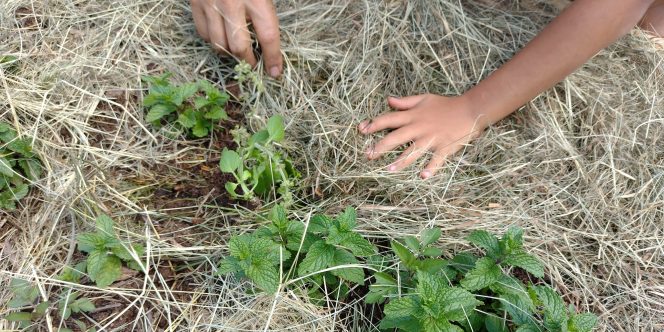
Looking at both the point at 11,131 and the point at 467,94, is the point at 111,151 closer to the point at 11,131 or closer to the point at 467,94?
the point at 11,131

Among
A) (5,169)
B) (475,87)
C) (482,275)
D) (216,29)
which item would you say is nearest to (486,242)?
(482,275)

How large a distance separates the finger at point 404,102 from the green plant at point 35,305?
1120 millimetres

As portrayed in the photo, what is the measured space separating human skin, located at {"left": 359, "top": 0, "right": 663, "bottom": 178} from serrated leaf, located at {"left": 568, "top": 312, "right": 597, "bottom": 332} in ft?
2.05

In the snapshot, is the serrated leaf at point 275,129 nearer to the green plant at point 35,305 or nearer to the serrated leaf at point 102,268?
the serrated leaf at point 102,268

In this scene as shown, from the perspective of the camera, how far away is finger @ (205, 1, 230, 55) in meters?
1.77

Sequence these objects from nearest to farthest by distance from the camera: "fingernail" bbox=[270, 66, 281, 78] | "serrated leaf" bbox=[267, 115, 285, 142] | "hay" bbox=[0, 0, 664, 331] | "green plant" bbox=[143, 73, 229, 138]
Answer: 1. "hay" bbox=[0, 0, 664, 331]
2. "serrated leaf" bbox=[267, 115, 285, 142]
3. "green plant" bbox=[143, 73, 229, 138]
4. "fingernail" bbox=[270, 66, 281, 78]

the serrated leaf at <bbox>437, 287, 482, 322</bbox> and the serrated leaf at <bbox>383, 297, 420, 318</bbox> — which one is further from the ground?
the serrated leaf at <bbox>437, 287, 482, 322</bbox>

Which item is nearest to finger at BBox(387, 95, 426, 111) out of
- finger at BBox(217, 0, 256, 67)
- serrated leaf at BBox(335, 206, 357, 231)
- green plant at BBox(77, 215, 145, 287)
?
finger at BBox(217, 0, 256, 67)

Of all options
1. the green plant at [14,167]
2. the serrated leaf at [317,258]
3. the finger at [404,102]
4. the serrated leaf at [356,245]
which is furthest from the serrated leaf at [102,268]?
the finger at [404,102]

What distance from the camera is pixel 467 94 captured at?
6.15ft

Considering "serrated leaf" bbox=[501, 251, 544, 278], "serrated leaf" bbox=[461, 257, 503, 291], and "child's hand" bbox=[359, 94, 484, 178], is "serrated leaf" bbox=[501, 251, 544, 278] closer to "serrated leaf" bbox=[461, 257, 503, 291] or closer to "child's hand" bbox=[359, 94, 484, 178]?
"serrated leaf" bbox=[461, 257, 503, 291]

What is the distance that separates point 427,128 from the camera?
181cm

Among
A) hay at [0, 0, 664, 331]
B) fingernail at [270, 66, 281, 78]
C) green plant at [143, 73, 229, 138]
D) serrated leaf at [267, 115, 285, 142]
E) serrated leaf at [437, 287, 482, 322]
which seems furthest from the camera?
fingernail at [270, 66, 281, 78]

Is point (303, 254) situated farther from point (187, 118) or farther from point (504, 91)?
point (504, 91)
